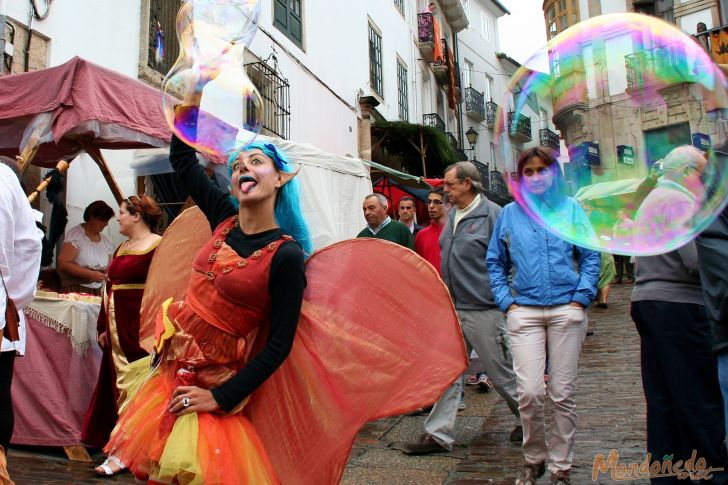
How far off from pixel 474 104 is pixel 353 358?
2859cm

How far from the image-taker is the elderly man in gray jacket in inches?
173

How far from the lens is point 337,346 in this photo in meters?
2.22

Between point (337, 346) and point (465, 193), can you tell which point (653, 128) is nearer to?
point (337, 346)

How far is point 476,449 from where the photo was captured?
443 centimetres

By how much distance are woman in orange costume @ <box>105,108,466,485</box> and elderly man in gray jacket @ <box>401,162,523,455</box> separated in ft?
7.72

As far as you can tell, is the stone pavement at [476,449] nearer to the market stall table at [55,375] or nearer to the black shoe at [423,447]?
the black shoe at [423,447]

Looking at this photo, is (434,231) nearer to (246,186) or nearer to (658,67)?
(658,67)

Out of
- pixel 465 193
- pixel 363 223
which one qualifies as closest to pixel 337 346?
pixel 465 193

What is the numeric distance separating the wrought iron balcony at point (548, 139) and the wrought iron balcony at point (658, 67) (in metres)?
0.45

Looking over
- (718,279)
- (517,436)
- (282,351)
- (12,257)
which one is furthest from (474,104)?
(282,351)

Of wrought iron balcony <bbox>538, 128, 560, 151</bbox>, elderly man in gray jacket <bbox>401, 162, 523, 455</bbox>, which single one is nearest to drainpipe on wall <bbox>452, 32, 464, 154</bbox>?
elderly man in gray jacket <bbox>401, 162, 523, 455</bbox>

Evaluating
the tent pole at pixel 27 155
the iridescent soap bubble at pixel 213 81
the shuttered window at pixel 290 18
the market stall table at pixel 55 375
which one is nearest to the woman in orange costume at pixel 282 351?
the iridescent soap bubble at pixel 213 81

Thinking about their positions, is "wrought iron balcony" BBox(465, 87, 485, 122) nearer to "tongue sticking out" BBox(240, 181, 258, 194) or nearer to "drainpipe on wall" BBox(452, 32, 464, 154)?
"drainpipe on wall" BBox(452, 32, 464, 154)

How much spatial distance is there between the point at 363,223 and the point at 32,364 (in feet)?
18.0
